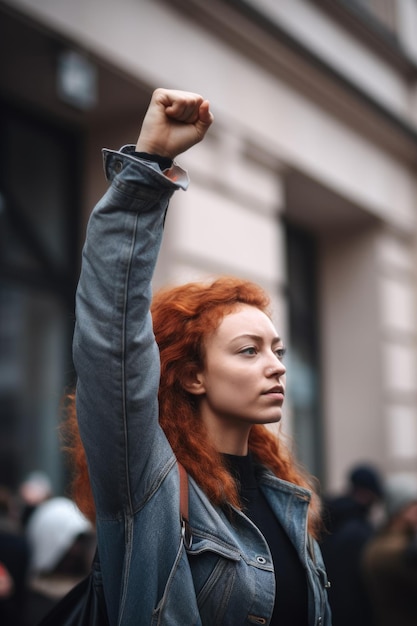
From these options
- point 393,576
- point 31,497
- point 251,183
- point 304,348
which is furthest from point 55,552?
→ point 304,348

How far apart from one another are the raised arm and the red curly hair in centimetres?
24

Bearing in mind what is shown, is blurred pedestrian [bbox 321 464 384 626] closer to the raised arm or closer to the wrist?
the raised arm

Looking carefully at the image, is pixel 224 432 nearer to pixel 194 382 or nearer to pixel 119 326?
pixel 194 382

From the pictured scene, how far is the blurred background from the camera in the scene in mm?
5660

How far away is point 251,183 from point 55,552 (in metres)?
3.48

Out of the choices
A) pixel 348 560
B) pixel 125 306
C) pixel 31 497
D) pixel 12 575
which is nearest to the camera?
pixel 125 306

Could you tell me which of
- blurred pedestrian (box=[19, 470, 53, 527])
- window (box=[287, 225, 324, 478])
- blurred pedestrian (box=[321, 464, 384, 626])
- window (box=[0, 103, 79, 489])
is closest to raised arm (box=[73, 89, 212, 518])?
blurred pedestrian (box=[321, 464, 384, 626])

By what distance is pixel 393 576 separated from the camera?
4332 millimetres

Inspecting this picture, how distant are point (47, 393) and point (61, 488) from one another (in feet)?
2.51

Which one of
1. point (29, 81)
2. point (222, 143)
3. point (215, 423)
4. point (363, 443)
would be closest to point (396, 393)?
point (363, 443)

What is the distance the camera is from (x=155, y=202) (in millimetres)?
1690

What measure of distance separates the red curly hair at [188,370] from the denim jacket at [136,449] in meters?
0.13

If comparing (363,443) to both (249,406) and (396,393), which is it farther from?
(249,406)

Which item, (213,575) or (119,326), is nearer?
(119,326)
